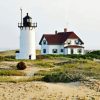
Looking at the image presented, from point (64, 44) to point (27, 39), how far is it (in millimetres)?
11665

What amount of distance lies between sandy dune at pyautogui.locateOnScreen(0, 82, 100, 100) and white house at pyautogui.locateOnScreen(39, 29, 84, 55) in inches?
1787

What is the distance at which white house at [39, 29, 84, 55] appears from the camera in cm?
6912

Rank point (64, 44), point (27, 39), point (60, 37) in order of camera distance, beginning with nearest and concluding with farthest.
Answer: point (27, 39) < point (64, 44) < point (60, 37)

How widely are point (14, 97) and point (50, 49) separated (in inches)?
1957

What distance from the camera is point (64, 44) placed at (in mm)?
68812

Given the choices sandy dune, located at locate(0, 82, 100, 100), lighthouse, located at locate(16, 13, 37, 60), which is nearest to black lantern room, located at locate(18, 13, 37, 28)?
lighthouse, located at locate(16, 13, 37, 60)

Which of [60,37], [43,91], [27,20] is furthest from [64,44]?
[43,91]

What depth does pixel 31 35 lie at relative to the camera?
58.8 meters

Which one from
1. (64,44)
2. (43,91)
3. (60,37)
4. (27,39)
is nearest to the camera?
(43,91)

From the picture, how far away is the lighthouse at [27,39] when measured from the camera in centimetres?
5856

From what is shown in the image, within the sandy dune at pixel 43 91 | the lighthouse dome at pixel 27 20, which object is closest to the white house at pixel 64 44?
the lighthouse dome at pixel 27 20

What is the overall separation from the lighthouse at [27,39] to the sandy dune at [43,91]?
35.0 m

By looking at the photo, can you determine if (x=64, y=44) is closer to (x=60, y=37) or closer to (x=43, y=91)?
(x=60, y=37)

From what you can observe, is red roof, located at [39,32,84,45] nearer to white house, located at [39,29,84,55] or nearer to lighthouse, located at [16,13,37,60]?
white house, located at [39,29,84,55]
